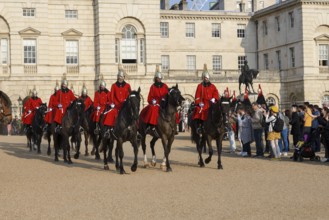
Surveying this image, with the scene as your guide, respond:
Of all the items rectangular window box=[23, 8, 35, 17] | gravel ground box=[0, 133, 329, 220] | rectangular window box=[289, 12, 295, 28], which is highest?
rectangular window box=[289, 12, 295, 28]

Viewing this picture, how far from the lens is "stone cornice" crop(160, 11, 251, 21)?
61188 millimetres

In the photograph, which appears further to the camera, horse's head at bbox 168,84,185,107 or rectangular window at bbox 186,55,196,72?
rectangular window at bbox 186,55,196,72

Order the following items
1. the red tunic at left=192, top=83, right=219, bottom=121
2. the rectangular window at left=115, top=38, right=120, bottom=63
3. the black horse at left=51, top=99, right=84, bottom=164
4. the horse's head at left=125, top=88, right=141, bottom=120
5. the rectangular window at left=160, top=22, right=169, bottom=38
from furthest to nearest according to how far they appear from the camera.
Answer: the rectangular window at left=160, top=22, right=169, bottom=38
the rectangular window at left=115, top=38, right=120, bottom=63
the black horse at left=51, top=99, right=84, bottom=164
the red tunic at left=192, top=83, right=219, bottom=121
the horse's head at left=125, top=88, right=141, bottom=120

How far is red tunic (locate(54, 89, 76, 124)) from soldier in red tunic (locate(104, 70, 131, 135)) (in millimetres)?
3800

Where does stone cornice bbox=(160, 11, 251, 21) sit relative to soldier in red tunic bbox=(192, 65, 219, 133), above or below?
above

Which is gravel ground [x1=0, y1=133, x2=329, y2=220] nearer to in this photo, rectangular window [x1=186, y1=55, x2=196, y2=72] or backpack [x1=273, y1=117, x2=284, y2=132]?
backpack [x1=273, y1=117, x2=284, y2=132]

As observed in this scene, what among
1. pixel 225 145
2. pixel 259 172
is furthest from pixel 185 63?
pixel 259 172

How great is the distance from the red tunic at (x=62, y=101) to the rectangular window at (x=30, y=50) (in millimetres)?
24970

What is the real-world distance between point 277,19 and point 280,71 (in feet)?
17.4

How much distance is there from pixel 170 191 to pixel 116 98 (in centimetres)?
567

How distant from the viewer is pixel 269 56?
199 feet

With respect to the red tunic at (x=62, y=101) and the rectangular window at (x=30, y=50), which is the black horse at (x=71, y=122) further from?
the rectangular window at (x=30, y=50)

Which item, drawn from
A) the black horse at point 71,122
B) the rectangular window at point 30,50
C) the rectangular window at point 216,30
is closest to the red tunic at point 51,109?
the black horse at point 71,122

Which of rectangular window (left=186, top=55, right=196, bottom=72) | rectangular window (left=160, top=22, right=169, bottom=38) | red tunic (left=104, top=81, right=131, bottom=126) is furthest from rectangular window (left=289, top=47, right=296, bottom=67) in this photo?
red tunic (left=104, top=81, right=131, bottom=126)
